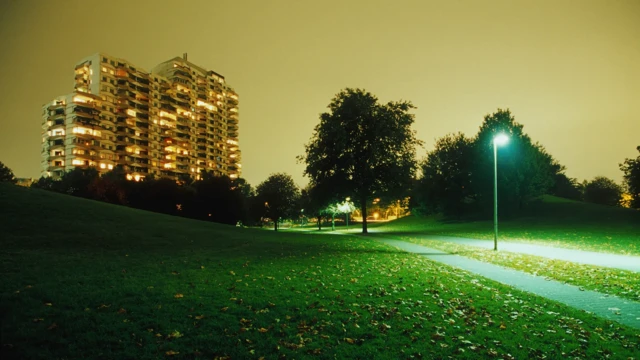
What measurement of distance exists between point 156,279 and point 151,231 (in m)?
14.9

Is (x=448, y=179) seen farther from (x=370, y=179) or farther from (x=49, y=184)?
(x=49, y=184)

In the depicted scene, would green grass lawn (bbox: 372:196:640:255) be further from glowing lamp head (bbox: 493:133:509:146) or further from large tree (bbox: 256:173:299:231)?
large tree (bbox: 256:173:299:231)

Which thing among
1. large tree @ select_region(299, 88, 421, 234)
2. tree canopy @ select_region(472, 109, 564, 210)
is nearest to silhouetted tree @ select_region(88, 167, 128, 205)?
large tree @ select_region(299, 88, 421, 234)

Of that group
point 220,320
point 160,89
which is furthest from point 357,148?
point 160,89

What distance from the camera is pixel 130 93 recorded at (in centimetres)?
12612

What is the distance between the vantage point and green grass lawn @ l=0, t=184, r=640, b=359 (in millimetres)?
5711

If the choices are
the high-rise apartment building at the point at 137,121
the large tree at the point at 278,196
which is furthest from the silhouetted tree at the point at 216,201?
the high-rise apartment building at the point at 137,121

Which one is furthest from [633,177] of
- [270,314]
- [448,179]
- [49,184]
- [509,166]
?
[49,184]

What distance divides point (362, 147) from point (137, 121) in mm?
117328

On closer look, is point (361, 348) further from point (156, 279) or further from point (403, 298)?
point (156, 279)

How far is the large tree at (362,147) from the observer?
1542 inches

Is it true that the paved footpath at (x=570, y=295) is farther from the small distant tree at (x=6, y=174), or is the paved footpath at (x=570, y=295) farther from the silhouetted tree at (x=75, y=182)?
the small distant tree at (x=6, y=174)

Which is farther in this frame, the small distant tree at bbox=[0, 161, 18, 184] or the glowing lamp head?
the small distant tree at bbox=[0, 161, 18, 184]

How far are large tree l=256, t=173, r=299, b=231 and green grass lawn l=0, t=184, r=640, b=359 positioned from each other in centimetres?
6080
